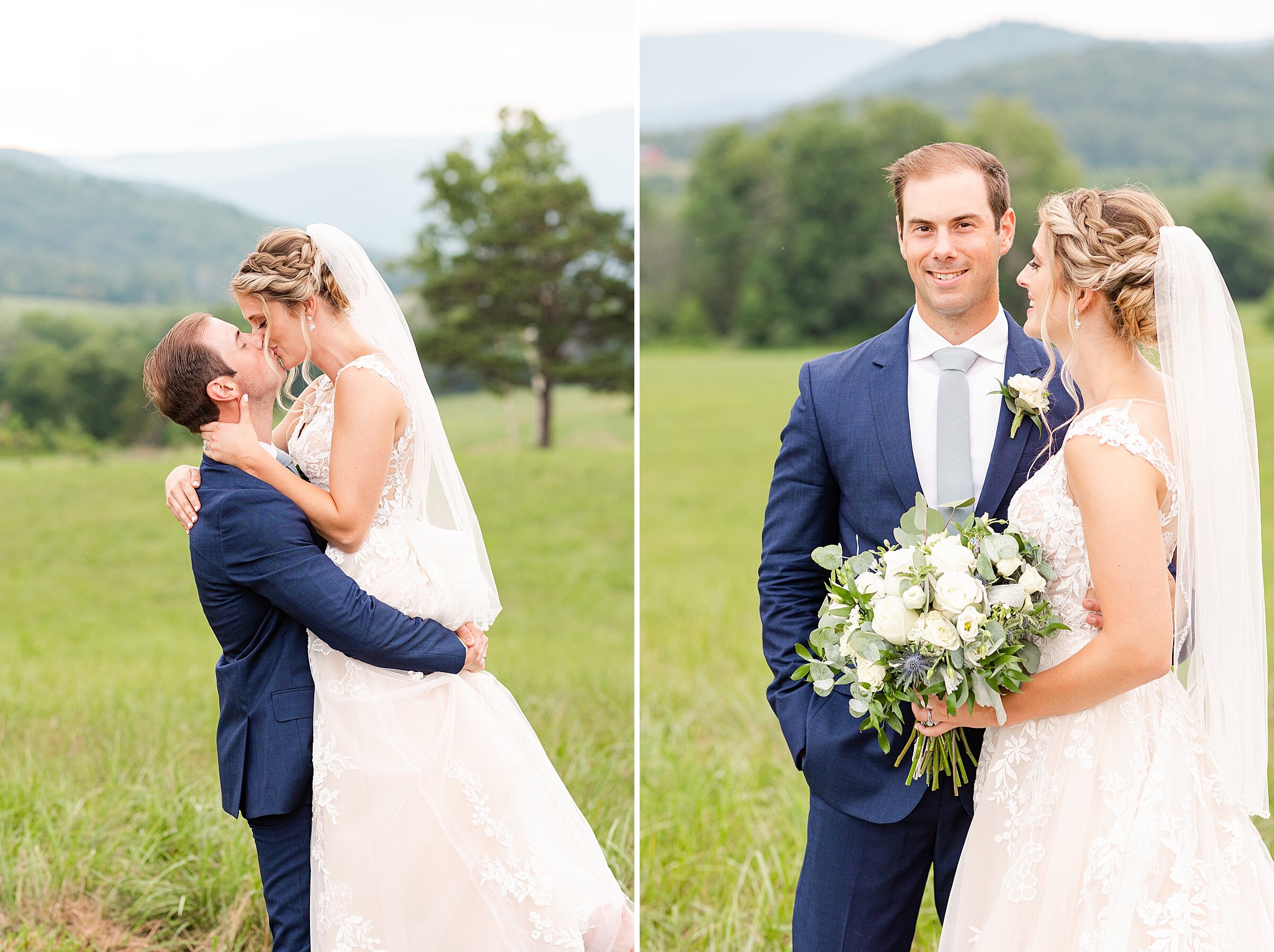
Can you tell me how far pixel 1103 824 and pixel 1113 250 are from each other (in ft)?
4.32

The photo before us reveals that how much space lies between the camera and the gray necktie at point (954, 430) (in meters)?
2.68

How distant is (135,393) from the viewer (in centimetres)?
1491

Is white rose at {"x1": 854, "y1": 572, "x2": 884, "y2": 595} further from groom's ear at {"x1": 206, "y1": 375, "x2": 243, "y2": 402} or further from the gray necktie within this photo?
groom's ear at {"x1": 206, "y1": 375, "x2": 243, "y2": 402}

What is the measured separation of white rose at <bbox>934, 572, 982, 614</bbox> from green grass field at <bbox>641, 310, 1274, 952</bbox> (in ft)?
7.48

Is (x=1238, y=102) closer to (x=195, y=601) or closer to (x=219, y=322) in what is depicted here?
(x=195, y=601)

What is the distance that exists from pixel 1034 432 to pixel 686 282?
129ft

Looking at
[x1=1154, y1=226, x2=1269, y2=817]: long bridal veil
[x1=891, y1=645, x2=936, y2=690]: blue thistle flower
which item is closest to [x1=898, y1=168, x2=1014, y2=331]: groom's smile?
[x1=1154, y1=226, x2=1269, y2=817]: long bridal veil

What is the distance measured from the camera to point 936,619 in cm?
228

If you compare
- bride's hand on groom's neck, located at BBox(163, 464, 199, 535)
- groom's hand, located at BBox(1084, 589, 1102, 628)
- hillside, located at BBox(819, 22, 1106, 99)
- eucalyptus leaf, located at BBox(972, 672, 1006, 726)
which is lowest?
eucalyptus leaf, located at BBox(972, 672, 1006, 726)

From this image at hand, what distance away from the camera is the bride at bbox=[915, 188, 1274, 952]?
7.58 feet

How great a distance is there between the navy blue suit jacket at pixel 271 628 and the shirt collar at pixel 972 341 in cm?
154

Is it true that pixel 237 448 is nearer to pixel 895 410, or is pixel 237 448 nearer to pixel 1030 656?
pixel 895 410

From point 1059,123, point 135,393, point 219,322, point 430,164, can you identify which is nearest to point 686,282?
point 1059,123

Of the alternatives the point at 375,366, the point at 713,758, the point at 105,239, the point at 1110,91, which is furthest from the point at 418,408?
the point at 1110,91
